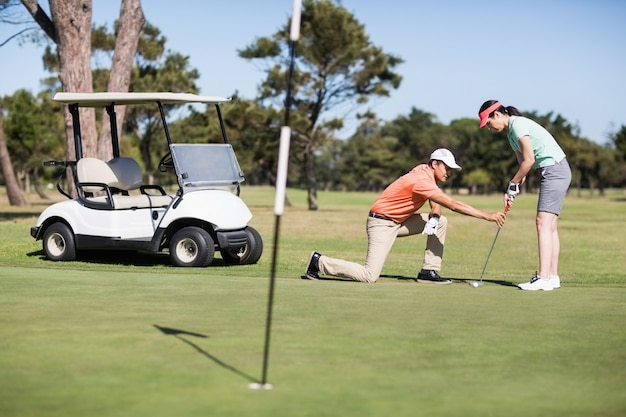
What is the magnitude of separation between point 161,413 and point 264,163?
54.0m

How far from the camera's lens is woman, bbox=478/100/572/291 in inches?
396

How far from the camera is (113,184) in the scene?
1356 centimetres

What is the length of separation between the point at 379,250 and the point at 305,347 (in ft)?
14.6

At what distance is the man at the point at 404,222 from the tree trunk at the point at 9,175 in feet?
94.1

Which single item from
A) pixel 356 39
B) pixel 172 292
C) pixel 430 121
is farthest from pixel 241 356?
pixel 430 121

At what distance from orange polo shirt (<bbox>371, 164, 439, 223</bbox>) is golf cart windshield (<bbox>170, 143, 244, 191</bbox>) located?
3070 mm

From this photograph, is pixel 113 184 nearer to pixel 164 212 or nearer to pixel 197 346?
pixel 164 212

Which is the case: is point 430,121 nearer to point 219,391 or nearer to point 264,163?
point 264,163

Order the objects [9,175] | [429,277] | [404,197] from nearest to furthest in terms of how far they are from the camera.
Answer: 1. [404,197]
2. [429,277]
3. [9,175]

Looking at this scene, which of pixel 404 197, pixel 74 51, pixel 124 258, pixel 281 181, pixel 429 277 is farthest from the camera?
pixel 74 51

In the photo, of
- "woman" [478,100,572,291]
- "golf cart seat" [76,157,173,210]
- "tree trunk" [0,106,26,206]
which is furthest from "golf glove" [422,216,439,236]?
"tree trunk" [0,106,26,206]

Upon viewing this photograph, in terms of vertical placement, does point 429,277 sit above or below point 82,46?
below

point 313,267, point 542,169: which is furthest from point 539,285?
point 313,267

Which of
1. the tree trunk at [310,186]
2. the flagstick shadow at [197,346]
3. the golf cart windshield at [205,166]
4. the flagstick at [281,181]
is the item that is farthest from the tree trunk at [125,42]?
the tree trunk at [310,186]
